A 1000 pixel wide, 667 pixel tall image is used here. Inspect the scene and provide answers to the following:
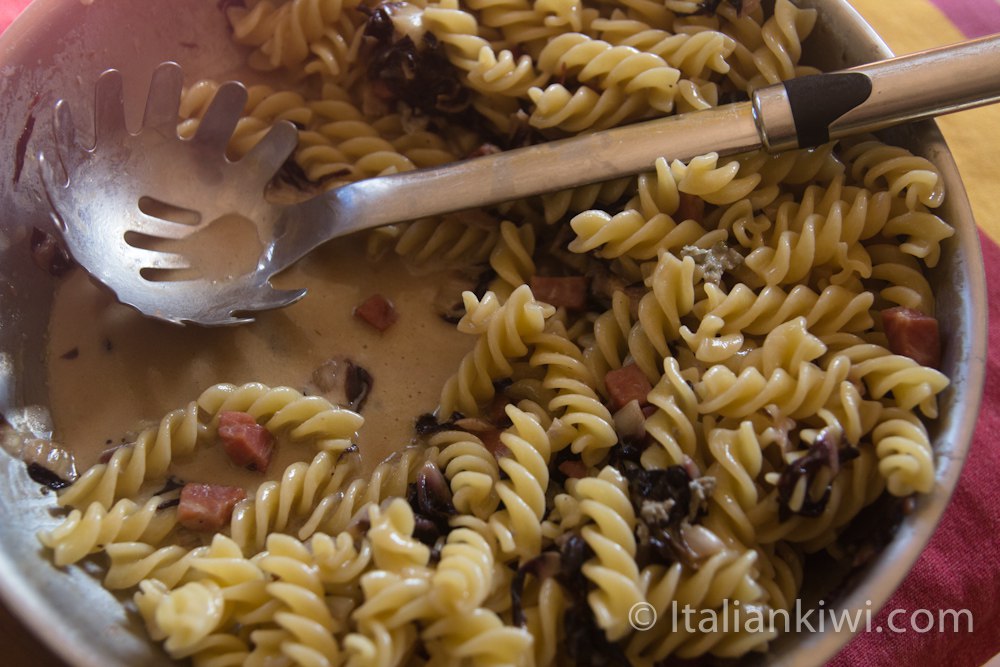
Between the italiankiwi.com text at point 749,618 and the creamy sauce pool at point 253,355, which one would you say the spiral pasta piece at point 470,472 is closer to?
the creamy sauce pool at point 253,355

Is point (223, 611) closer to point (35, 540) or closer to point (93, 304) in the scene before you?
point (35, 540)

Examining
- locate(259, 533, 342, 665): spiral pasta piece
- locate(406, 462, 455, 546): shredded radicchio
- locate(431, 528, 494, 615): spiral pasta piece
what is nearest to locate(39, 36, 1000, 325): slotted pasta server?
locate(406, 462, 455, 546): shredded radicchio

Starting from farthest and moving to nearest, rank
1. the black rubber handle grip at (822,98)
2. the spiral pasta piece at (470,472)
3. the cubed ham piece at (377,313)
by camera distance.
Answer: the cubed ham piece at (377,313) → the black rubber handle grip at (822,98) → the spiral pasta piece at (470,472)

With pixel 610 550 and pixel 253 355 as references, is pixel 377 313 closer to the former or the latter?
pixel 253 355

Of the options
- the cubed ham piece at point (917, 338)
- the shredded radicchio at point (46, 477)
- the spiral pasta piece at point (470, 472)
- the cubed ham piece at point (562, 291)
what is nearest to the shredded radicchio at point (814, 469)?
the cubed ham piece at point (917, 338)

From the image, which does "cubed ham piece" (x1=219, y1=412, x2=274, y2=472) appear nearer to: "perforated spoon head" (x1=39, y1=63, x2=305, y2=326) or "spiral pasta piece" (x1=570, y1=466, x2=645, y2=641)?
"perforated spoon head" (x1=39, y1=63, x2=305, y2=326)
